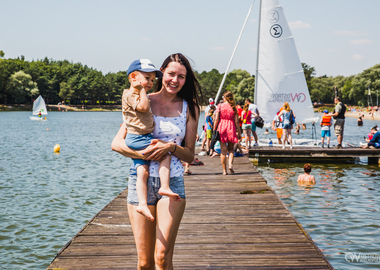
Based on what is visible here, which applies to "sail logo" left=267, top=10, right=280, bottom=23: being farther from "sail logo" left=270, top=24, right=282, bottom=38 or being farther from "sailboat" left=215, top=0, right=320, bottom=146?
"sail logo" left=270, top=24, right=282, bottom=38

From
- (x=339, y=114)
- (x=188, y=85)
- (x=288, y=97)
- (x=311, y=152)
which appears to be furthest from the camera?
(x=288, y=97)

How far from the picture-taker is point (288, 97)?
19359 millimetres

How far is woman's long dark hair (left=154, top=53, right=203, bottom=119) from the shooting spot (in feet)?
10.2

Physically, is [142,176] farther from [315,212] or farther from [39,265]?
[315,212]

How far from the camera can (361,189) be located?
1252 cm

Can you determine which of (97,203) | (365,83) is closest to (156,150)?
(97,203)

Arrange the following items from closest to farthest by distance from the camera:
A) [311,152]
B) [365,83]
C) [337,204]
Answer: [337,204] → [311,152] → [365,83]

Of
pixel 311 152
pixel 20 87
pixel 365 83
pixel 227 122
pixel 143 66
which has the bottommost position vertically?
pixel 311 152

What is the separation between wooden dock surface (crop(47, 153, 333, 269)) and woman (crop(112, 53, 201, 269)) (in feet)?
4.59

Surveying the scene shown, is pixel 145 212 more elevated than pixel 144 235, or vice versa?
pixel 145 212

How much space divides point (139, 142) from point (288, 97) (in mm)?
17317

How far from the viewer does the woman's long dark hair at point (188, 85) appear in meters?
3.12

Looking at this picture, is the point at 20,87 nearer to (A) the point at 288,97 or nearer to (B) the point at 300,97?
(A) the point at 288,97

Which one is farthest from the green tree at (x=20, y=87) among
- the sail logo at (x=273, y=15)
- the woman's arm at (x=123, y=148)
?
the woman's arm at (x=123, y=148)
